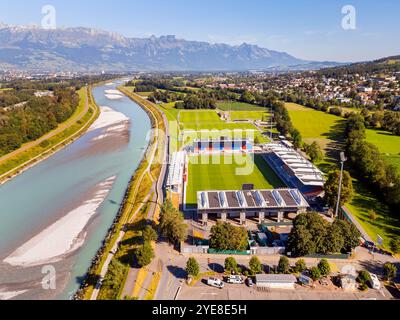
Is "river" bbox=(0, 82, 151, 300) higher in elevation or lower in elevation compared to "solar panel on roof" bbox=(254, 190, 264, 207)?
lower

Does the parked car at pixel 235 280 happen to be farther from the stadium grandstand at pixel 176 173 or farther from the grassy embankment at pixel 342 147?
the stadium grandstand at pixel 176 173

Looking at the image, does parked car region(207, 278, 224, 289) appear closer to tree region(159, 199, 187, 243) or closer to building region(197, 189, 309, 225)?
tree region(159, 199, 187, 243)

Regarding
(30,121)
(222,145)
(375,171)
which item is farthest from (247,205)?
(30,121)

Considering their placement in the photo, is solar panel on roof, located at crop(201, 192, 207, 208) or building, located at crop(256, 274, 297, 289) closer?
building, located at crop(256, 274, 297, 289)

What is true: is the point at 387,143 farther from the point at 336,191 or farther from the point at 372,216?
the point at 336,191

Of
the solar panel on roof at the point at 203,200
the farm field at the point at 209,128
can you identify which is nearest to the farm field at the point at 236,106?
the farm field at the point at 209,128

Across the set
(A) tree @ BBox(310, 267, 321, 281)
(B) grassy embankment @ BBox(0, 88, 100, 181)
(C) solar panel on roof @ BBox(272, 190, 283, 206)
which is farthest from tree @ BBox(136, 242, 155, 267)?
(B) grassy embankment @ BBox(0, 88, 100, 181)
